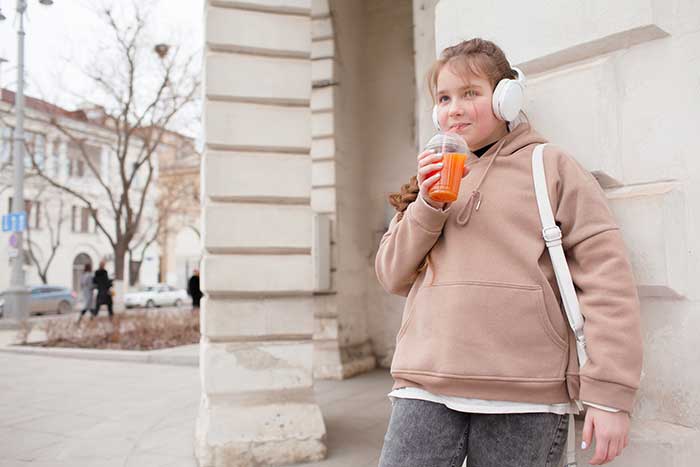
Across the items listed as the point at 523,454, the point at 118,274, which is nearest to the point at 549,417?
the point at 523,454

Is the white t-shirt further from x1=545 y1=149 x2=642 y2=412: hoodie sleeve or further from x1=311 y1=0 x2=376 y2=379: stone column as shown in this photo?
x1=311 y1=0 x2=376 y2=379: stone column

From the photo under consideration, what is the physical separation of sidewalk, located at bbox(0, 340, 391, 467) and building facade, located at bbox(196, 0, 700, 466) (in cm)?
45

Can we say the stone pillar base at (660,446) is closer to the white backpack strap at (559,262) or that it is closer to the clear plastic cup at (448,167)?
the white backpack strap at (559,262)

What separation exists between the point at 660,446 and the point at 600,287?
0.72 metres

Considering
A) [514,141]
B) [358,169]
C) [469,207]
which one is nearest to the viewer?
[469,207]

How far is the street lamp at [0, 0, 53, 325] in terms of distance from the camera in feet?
54.2

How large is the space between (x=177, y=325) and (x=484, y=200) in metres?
13.2

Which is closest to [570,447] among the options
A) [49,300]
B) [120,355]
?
[120,355]

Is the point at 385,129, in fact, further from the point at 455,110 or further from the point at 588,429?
the point at 588,429

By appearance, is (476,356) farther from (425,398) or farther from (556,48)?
(556,48)

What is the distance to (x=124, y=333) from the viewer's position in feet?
42.8

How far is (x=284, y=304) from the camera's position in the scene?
468 cm

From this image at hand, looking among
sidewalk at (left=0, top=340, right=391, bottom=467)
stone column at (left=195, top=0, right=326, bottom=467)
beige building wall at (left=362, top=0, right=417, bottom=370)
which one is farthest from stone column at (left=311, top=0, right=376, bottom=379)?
stone column at (left=195, top=0, right=326, bottom=467)

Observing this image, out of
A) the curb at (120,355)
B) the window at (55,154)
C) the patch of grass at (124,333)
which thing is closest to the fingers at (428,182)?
the curb at (120,355)
